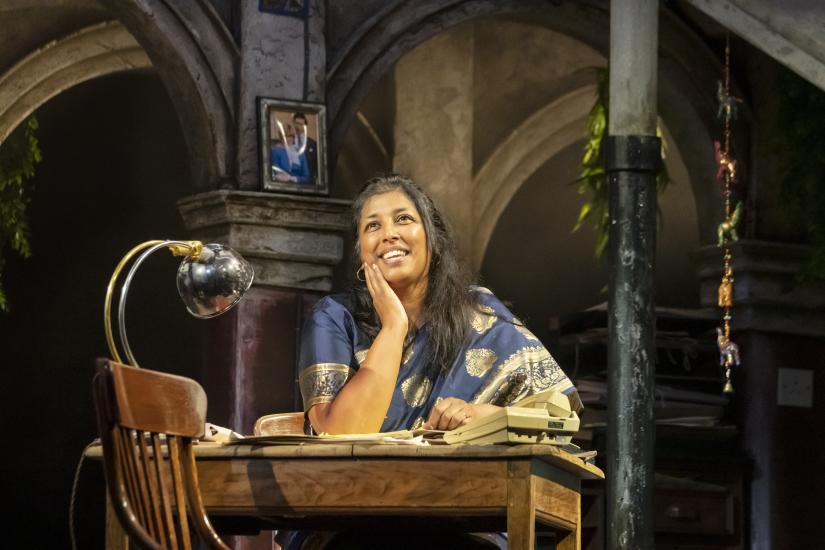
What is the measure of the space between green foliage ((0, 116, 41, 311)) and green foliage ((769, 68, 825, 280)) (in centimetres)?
380

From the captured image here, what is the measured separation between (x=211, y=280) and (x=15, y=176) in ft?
17.2

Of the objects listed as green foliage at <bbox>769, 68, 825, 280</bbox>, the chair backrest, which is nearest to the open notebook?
the chair backrest

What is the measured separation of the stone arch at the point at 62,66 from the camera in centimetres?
854

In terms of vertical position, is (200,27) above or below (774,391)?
above

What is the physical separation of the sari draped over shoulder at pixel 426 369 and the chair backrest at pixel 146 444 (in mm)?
941

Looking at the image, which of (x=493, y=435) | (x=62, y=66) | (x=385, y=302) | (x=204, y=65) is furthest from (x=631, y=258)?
(x=62, y=66)

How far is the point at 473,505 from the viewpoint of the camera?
3043 millimetres

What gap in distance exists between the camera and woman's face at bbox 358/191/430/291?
13.8 feet

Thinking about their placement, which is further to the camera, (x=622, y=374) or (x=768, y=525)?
(x=768, y=525)

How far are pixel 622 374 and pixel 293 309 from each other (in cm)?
154

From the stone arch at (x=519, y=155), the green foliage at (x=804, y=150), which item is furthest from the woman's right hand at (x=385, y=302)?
the stone arch at (x=519, y=155)

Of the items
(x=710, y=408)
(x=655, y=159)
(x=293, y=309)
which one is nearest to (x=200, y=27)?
(x=293, y=309)

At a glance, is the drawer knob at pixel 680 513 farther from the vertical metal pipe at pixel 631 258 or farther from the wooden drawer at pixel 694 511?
the vertical metal pipe at pixel 631 258

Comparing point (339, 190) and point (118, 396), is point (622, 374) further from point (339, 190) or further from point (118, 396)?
point (339, 190)
